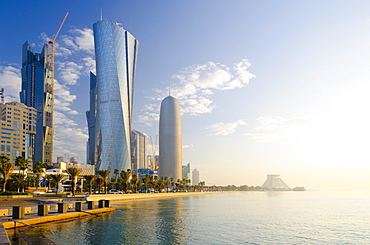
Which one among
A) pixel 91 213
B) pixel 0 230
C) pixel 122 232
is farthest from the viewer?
pixel 91 213

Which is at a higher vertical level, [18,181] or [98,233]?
[18,181]

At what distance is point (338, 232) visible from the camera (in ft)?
143

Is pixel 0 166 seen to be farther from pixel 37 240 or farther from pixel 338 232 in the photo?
pixel 338 232

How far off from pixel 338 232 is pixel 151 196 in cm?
11216

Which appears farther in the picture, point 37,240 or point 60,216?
point 60,216

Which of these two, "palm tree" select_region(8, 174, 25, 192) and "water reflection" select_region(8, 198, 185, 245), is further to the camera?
"palm tree" select_region(8, 174, 25, 192)

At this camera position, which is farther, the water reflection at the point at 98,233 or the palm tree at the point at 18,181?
the palm tree at the point at 18,181

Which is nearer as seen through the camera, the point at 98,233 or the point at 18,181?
the point at 98,233

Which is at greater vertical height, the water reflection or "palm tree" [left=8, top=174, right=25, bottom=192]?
"palm tree" [left=8, top=174, right=25, bottom=192]

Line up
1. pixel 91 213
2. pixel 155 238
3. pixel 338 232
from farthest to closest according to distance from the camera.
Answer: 1. pixel 91 213
2. pixel 338 232
3. pixel 155 238

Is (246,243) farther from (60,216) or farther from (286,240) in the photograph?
(60,216)

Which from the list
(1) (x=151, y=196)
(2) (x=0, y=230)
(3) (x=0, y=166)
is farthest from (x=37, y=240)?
(1) (x=151, y=196)

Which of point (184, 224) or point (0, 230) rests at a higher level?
point (0, 230)

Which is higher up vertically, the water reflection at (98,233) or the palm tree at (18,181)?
the palm tree at (18,181)
